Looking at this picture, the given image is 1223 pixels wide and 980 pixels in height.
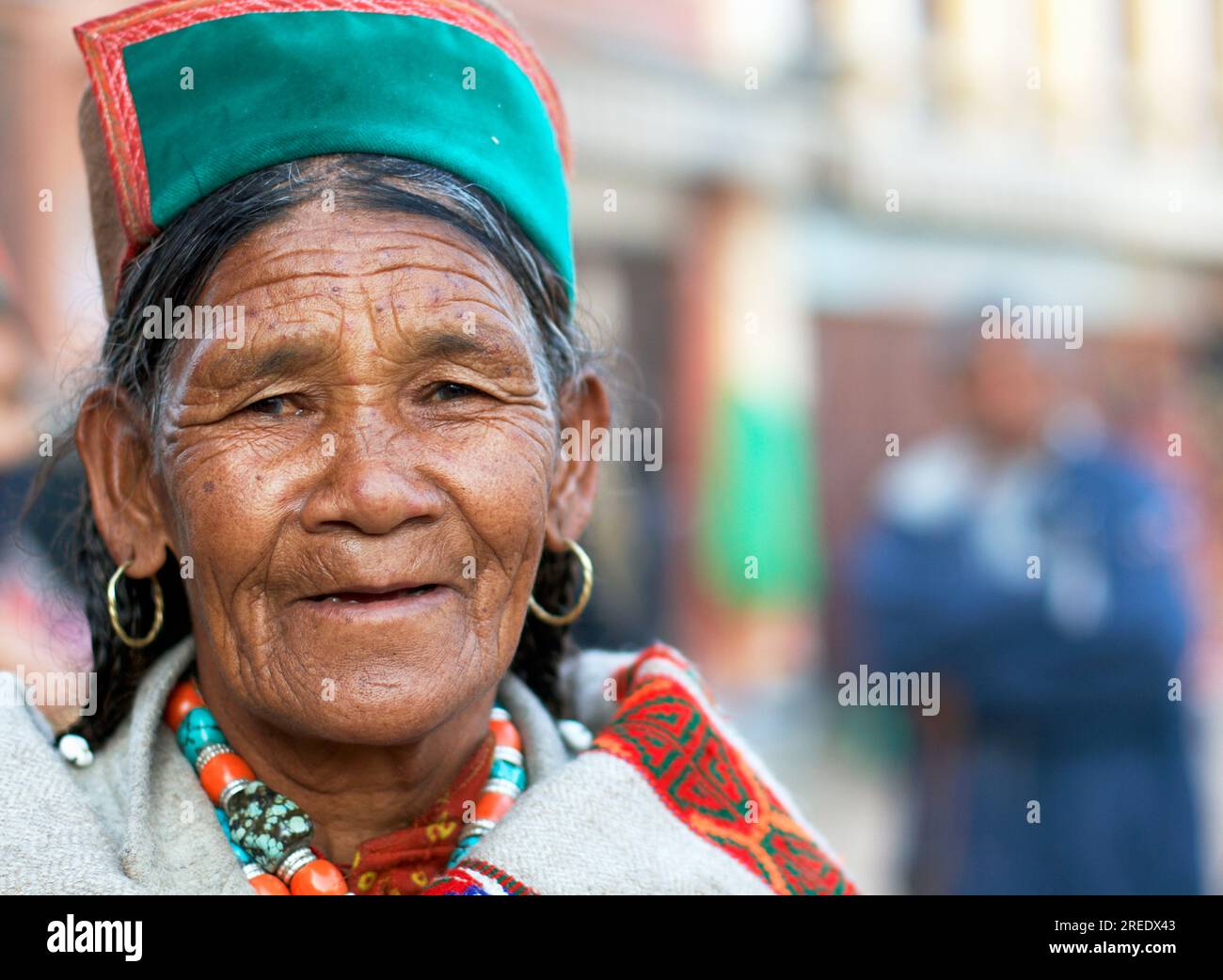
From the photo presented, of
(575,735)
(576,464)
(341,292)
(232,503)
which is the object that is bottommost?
(575,735)

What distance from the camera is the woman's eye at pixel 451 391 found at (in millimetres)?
1827

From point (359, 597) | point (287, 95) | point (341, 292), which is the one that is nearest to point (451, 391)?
point (341, 292)

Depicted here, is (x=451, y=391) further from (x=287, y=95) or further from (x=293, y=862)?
(x=293, y=862)

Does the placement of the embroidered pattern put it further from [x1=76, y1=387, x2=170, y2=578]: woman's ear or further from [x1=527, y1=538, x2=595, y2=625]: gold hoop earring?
[x1=76, y1=387, x2=170, y2=578]: woman's ear

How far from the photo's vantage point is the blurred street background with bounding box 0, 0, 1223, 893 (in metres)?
4.87

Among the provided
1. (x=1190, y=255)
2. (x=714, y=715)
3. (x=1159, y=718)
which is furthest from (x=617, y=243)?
(x=1190, y=255)

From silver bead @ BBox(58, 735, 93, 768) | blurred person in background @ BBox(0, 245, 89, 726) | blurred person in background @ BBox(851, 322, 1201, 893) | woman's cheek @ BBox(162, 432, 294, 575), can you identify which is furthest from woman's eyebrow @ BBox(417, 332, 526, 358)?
blurred person in background @ BBox(851, 322, 1201, 893)

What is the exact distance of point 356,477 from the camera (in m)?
1.69

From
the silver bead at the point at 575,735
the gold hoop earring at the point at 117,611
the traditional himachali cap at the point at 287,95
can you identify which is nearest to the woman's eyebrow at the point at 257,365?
the traditional himachali cap at the point at 287,95

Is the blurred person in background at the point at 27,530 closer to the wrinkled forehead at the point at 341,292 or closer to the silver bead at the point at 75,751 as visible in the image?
the silver bead at the point at 75,751

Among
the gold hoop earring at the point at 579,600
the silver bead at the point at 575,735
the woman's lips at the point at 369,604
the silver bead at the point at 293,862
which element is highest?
the gold hoop earring at the point at 579,600

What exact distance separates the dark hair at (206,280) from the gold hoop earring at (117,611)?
13 millimetres

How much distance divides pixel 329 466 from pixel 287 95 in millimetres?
471
